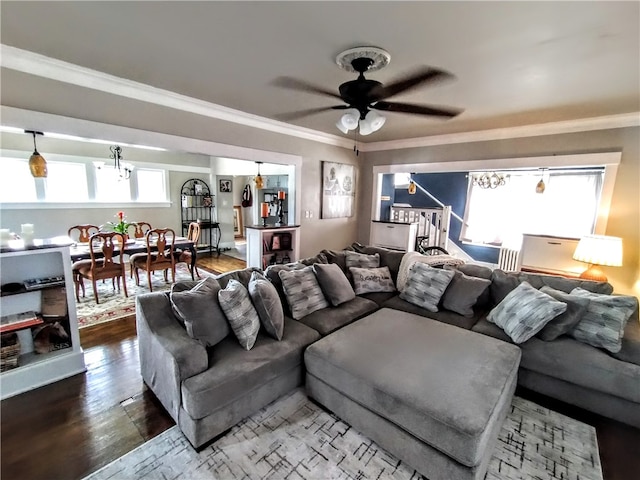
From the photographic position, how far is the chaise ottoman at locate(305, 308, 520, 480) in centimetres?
155

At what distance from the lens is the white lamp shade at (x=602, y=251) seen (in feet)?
10.5

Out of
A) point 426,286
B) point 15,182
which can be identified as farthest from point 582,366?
point 15,182

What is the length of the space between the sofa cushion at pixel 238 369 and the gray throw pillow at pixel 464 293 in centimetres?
148

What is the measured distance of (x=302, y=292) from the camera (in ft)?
9.43

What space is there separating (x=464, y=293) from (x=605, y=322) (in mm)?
1032

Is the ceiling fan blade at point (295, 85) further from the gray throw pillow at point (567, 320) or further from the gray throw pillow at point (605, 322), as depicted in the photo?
the gray throw pillow at point (605, 322)

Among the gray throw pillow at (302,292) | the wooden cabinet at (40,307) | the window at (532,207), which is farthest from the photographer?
the window at (532,207)

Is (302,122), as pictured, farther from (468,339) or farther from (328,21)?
(468,339)

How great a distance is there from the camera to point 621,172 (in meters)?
3.47

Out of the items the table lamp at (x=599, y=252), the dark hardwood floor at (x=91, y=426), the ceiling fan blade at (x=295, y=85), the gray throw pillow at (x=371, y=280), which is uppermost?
the ceiling fan blade at (x=295, y=85)

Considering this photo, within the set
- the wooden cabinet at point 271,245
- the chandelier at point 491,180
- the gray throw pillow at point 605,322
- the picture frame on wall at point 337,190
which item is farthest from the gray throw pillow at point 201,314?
the chandelier at point 491,180

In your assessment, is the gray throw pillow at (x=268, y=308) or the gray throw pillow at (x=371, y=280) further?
the gray throw pillow at (x=371, y=280)

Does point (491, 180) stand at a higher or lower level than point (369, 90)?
lower

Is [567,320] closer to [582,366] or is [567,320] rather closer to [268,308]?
[582,366]
